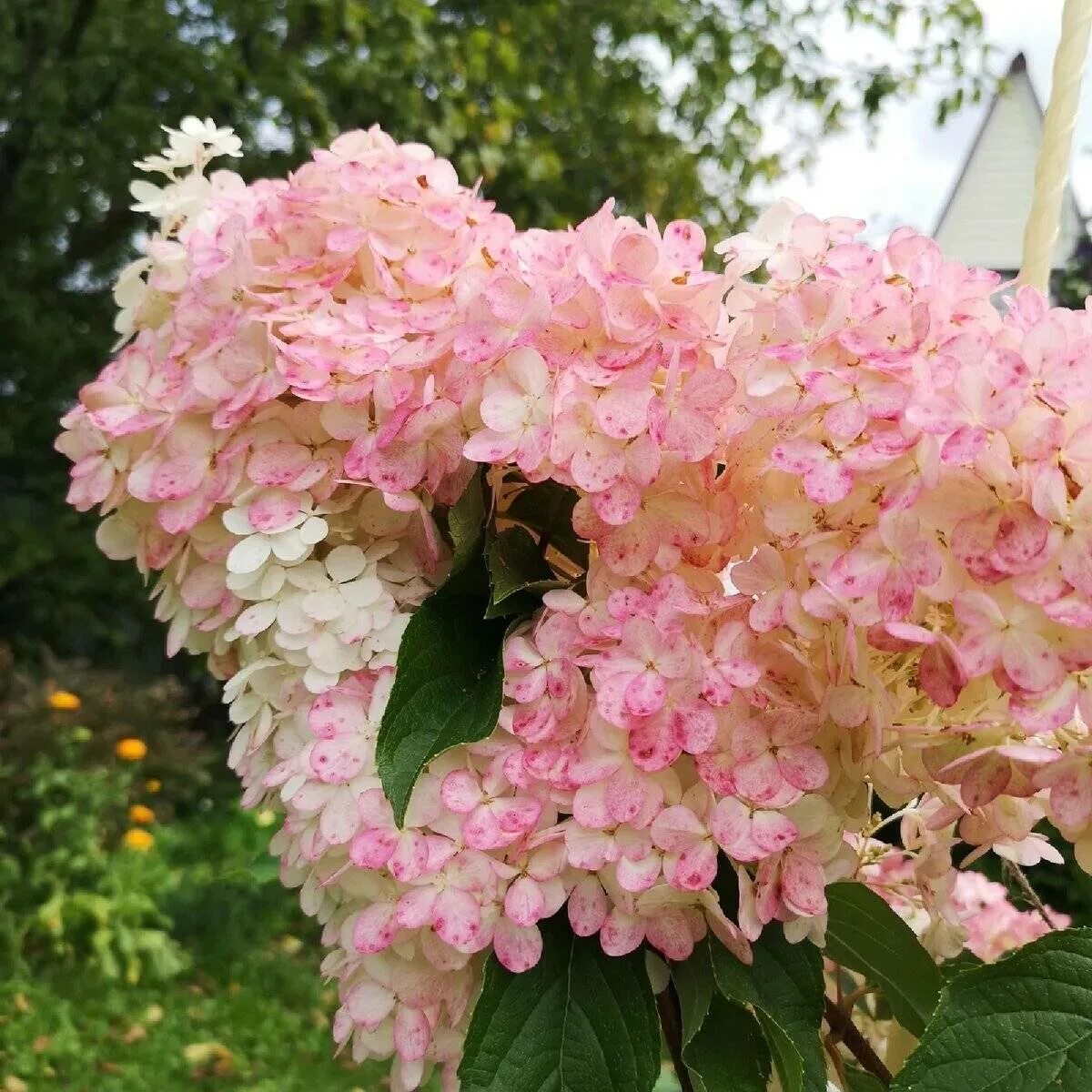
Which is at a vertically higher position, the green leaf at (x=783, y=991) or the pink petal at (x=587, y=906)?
the pink petal at (x=587, y=906)

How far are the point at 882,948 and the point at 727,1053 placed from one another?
8 centimetres

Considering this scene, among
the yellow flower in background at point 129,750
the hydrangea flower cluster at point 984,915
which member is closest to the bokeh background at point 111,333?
the yellow flower in background at point 129,750

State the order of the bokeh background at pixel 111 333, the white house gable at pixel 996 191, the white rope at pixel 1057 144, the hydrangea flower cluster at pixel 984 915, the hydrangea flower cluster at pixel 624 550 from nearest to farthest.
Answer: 1. the hydrangea flower cluster at pixel 624 550
2. the white rope at pixel 1057 144
3. the hydrangea flower cluster at pixel 984 915
4. the white house gable at pixel 996 191
5. the bokeh background at pixel 111 333

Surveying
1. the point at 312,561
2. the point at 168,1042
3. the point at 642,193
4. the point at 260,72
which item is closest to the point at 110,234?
the point at 260,72

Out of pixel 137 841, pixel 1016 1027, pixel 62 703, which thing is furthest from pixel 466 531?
pixel 62 703

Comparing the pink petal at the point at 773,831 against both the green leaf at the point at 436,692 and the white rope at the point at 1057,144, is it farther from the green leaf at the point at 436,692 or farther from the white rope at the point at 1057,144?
the white rope at the point at 1057,144

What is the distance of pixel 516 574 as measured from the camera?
0.40 m

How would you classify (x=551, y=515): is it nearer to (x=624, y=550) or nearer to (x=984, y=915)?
(x=624, y=550)

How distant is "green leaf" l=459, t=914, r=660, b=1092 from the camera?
1.21 ft

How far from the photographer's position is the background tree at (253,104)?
277 centimetres

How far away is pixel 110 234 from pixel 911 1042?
3.22m

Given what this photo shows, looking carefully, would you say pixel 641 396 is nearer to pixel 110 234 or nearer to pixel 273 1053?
pixel 273 1053

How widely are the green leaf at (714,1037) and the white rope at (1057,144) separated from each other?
0.88ft

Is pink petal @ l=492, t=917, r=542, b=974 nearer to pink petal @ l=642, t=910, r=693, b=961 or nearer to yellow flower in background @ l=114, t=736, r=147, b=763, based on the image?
pink petal @ l=642, t=910, r=693, b=961
